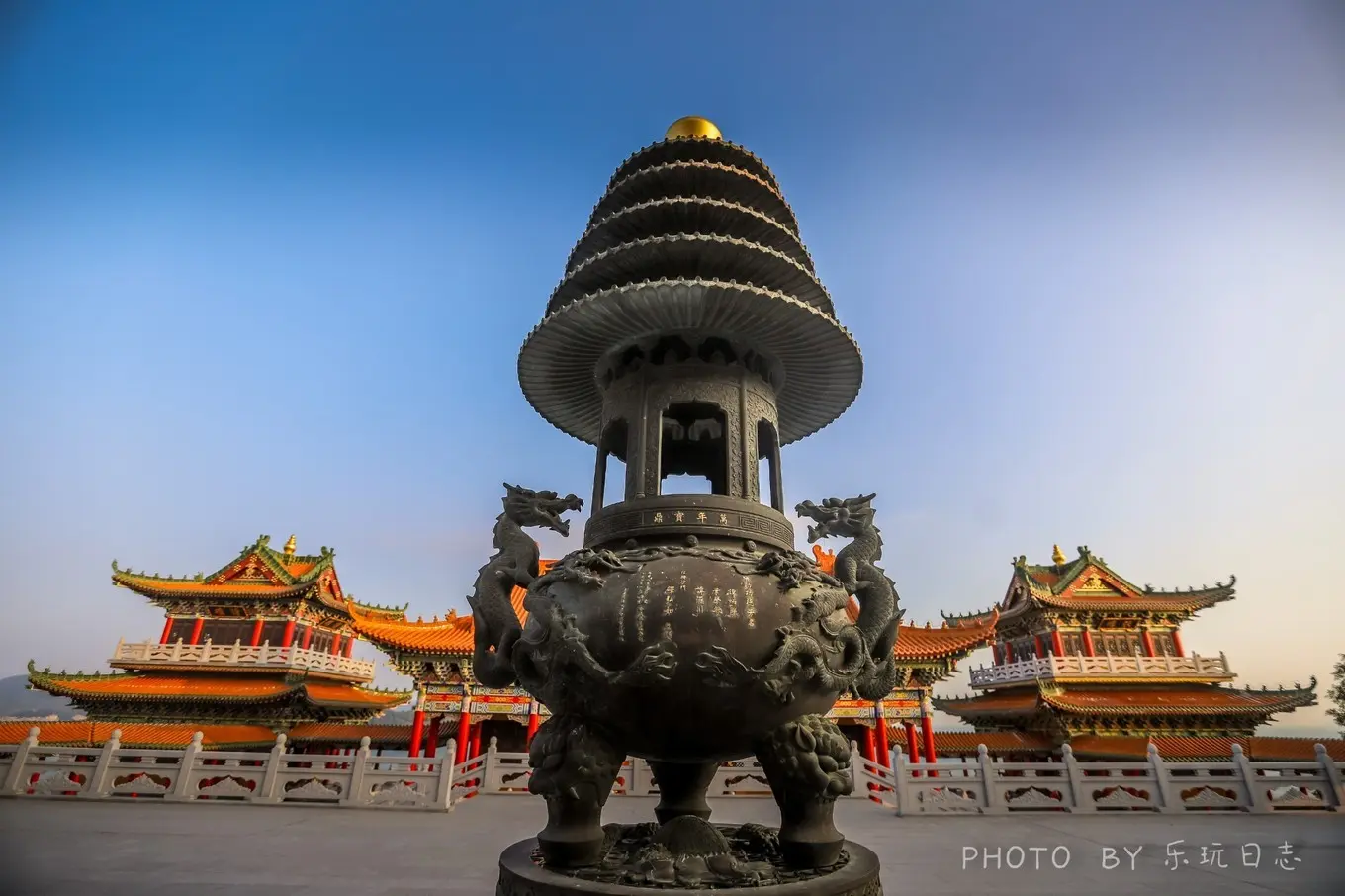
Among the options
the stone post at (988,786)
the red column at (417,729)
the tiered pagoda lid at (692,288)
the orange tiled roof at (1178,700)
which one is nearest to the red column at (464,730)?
the red column at (417,729)

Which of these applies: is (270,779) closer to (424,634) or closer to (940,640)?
(424,634)

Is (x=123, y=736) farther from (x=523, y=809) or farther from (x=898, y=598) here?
(x=898, y=598)

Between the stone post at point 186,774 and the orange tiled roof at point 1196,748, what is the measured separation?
2553 cm

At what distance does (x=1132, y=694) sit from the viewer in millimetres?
23281

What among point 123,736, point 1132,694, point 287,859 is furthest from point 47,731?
point 1132,694

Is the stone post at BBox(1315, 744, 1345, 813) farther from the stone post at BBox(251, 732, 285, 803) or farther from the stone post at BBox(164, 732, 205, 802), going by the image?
the stone post at BBox(164, 732, 205, 802)

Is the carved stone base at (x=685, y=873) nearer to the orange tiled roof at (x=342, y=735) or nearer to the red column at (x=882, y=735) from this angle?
the red column at (x=882, y=735)

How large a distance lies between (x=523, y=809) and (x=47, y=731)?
1798cm

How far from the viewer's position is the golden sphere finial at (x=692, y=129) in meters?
7.30

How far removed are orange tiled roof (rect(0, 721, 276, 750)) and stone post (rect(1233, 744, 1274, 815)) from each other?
27.2 metres

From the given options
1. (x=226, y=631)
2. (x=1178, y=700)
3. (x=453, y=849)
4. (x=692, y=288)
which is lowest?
(x=453, y=849)

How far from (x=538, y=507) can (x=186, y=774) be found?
12.3m

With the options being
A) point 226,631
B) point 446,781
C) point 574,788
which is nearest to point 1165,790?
point 574,788

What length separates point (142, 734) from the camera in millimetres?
20625
